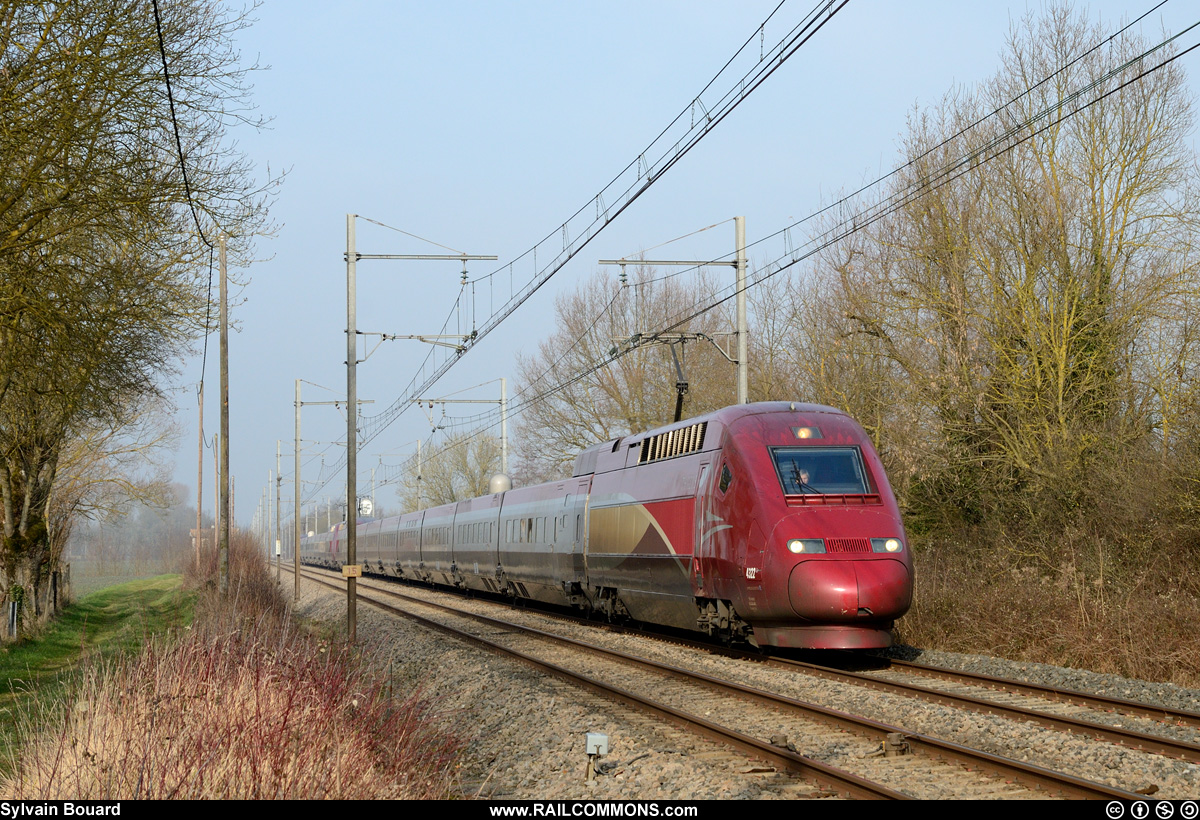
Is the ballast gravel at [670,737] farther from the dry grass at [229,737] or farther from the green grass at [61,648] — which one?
the green grass at [61,648]

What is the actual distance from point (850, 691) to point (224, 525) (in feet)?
63.6

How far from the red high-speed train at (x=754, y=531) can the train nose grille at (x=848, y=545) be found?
0.05 ft

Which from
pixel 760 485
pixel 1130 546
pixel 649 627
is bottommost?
pixel 649 627

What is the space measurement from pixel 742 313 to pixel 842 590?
1042cm

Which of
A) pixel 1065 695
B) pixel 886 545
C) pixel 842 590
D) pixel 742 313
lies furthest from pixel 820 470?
pixel 742 313

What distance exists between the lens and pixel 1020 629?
15914 millimetres

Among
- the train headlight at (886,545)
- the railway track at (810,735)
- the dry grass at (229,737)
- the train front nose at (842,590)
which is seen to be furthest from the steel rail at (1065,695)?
the dry grass at (229,737)

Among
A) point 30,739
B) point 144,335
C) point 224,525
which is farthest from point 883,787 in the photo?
point 224,525

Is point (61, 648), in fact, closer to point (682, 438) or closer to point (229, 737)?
point (682, 438)

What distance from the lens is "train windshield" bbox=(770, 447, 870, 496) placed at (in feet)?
47.4

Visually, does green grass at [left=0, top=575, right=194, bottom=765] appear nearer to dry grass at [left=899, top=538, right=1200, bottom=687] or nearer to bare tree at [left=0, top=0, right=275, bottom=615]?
bare tree at [left=0, top=0, right=275, bottom=615]

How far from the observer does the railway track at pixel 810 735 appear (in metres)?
7.76

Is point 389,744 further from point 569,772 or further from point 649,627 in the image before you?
point 649,627

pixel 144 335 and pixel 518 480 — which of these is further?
pixel 518 480
